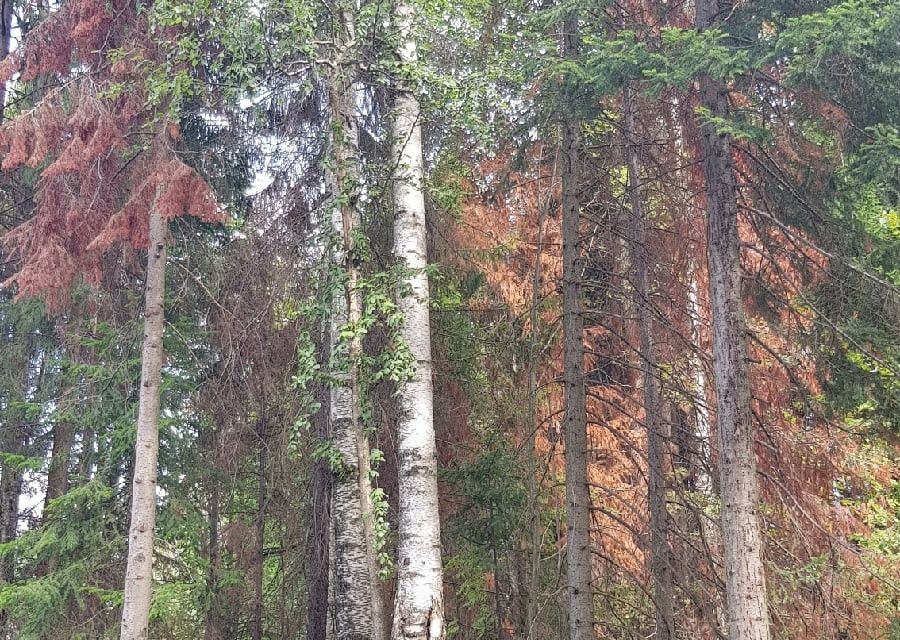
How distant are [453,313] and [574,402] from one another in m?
2.53

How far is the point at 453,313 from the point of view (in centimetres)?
968

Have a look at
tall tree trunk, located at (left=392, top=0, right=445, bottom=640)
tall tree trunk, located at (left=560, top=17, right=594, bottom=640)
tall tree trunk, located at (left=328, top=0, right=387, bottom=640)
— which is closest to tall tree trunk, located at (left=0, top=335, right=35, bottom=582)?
tall tree trunk, located at (left=328, top=0, right=387, bottom=640)

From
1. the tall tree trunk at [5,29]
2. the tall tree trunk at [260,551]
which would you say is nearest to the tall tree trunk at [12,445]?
the tall tree trunk at [260,551]

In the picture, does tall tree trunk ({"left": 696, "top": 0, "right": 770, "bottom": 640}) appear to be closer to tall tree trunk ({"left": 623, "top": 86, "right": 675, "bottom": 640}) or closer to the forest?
the forest

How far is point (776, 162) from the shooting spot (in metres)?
7.42

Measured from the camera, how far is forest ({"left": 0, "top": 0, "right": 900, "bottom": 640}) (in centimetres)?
631

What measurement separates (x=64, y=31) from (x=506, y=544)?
794 cm

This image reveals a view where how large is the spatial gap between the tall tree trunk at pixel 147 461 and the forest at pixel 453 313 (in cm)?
4

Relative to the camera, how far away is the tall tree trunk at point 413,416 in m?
5.71

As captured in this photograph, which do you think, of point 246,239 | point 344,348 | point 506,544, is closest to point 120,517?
point 246,239

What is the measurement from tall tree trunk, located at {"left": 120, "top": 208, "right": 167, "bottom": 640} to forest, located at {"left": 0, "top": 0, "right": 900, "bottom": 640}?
0.15ft

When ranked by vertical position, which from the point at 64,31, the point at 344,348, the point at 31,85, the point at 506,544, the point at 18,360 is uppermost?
the point at 31,85

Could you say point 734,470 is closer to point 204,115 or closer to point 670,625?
point 670,625

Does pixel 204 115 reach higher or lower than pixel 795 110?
higher
